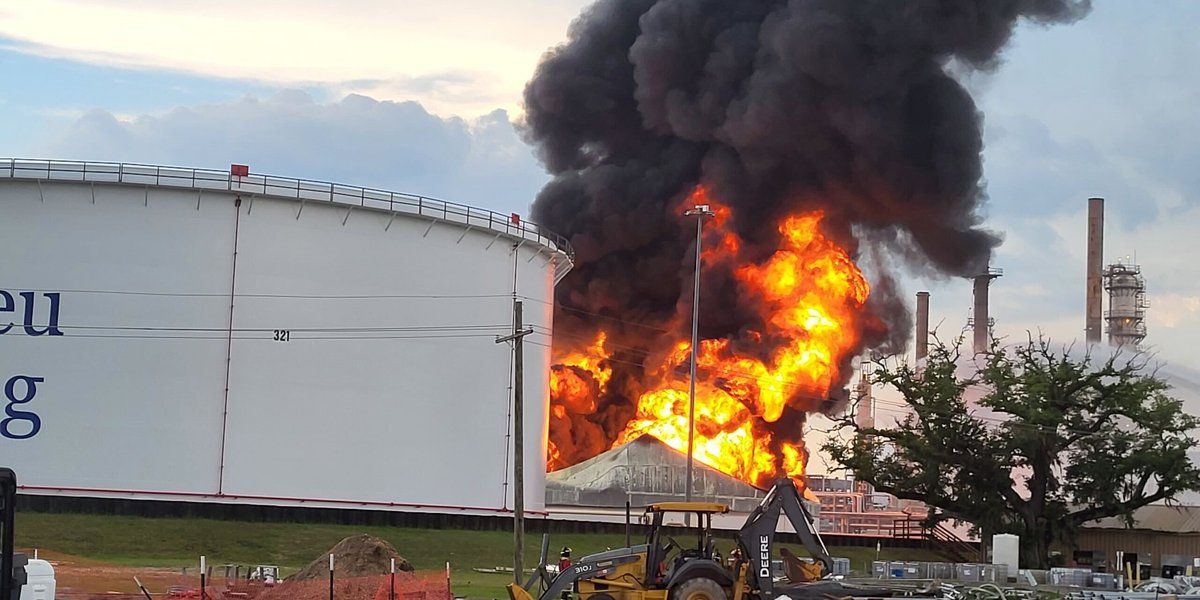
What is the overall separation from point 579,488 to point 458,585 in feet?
91.5

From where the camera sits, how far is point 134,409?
49.7 meters

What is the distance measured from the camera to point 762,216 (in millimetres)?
69625

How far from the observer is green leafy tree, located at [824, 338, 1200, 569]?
55625 millimetres

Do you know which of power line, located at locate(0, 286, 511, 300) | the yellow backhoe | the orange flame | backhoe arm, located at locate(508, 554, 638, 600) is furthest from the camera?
the orange flame

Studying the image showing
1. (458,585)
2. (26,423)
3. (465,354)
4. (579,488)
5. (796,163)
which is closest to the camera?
(458,585)

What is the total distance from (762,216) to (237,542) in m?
33.6

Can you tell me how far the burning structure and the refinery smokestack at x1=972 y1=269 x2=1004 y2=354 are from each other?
22963 millimetres

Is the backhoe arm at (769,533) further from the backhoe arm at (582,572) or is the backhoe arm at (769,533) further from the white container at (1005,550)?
the white container at (1005,550)

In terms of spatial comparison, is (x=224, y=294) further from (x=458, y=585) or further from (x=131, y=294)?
(x=458, y=585)

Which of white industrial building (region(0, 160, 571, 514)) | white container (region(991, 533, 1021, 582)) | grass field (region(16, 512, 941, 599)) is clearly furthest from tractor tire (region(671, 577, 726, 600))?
white industrial building (region(0, 160, 571, 514))

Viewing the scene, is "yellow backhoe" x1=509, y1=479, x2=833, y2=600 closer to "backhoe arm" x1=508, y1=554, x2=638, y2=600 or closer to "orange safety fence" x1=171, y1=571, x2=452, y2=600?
"backhoe arm" x1=508, y1=554, x2=638, y2=600

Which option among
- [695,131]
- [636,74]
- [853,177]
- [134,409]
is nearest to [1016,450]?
[853,177]

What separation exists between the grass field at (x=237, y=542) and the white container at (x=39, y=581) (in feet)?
72.5

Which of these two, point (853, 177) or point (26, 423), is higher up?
point (853, 177)
